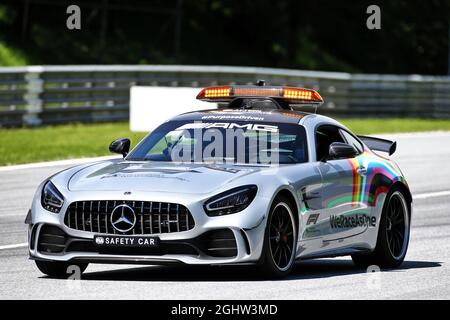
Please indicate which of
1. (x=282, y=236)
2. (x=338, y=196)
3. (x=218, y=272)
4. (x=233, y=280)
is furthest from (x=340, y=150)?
(x=233, y=280)

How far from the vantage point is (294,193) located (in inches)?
416

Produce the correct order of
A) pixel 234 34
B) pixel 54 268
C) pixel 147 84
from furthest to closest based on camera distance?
pixel 234 34 < pixel 147 84 < pixel 54 268

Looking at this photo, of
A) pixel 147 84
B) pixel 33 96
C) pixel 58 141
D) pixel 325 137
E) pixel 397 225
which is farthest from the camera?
pixel 147 84

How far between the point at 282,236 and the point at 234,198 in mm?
619

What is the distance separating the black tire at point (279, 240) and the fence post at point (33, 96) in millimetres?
19338

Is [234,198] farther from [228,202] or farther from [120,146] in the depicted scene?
[120,146]

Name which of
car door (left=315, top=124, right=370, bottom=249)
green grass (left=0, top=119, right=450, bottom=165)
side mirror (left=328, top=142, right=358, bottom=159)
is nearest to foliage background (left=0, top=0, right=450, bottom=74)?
green grass (left=0, top=119, right=450, bottom=165)

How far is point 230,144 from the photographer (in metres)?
11.4

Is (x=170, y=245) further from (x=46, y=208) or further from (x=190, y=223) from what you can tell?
(x=46, y=208)

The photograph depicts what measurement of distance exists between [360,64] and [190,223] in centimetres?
4972

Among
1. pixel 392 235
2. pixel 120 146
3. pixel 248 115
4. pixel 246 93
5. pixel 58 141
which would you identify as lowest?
pixel 58 141

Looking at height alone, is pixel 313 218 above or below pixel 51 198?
below

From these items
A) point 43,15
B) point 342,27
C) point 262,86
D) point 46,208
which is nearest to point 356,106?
point 43,15

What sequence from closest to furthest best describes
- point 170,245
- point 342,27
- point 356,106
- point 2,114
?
point 170,245, point 2,114, point 356,106, point 342,27
